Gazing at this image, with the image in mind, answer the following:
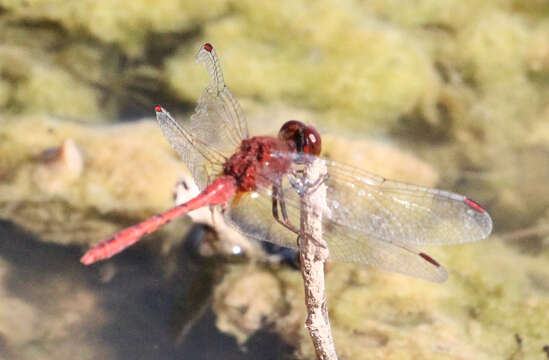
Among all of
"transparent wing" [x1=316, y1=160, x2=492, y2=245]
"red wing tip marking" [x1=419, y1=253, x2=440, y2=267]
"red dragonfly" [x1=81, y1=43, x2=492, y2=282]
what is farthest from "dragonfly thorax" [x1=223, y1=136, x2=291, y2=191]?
"red wing tip marking" [x1=419, y1=253, x2=440, y2=267]

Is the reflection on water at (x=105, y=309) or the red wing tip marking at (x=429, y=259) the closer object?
the red wing tip marking at (x=429, y=259)

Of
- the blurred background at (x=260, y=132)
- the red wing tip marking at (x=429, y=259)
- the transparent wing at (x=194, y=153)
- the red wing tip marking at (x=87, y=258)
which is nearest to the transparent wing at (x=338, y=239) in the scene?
the red wing tip marking at (x=429, y=259)

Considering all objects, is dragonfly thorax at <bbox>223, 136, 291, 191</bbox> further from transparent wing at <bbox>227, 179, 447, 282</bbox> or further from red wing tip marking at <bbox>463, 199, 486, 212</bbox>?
red wing tip marking at <bbox>463, 199, 486, 212</bbox>

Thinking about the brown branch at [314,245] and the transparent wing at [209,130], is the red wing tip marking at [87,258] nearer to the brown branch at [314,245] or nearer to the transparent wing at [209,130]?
the transparent wing at [209,130]

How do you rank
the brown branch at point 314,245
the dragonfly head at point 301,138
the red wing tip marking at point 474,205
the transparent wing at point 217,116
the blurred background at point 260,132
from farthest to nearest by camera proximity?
the blurred background at point 260,132 → the transparent wing at point 217,116 → the dragonfly head at point 301,138 → the red wing tip marking at point 474,205 → the brown branch at point 314,245

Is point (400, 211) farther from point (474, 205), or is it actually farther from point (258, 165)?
point (258, 165)

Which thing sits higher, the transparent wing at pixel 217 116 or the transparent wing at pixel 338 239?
the transparent wing at pixel 217 116

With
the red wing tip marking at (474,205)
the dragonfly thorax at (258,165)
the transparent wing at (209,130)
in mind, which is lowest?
the red wing tip marking at (474,205)
